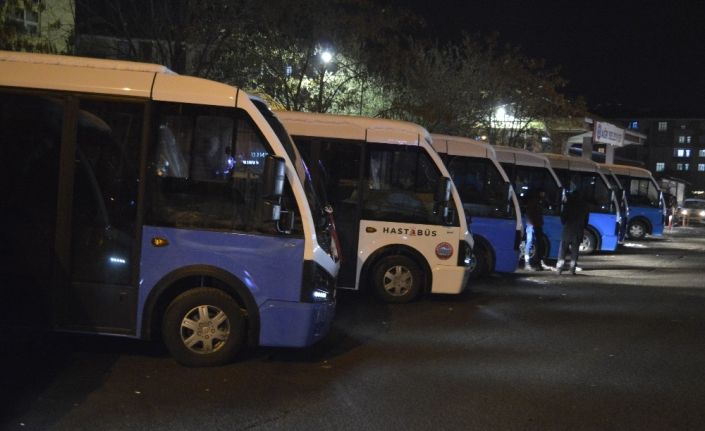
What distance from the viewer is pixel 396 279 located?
11.3 m

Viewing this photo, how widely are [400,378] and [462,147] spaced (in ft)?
25.4

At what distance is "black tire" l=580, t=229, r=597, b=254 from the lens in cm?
2094

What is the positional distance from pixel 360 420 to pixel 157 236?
2607mm

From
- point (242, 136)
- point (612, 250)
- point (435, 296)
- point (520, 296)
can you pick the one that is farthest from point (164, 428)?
point (612, 250)

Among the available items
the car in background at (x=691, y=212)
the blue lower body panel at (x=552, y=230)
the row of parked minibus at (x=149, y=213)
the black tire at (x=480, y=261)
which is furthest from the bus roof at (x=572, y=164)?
the car in background at (x=691, y=212)

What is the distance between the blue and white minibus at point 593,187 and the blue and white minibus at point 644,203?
6.35m

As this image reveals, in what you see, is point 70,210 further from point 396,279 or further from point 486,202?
point 486,202

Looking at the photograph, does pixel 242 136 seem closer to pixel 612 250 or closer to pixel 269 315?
pixel 269 315

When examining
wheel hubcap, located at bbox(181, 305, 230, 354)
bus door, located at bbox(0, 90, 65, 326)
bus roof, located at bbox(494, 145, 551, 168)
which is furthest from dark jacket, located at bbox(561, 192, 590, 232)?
bus door, located at bbox(0, 90, 65, 326)

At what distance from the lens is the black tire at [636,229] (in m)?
27.0

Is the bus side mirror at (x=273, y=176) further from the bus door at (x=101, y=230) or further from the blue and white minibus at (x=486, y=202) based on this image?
the blue and white minibus at (x=486, y=202)

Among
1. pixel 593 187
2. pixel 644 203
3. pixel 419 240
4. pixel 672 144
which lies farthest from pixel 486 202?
pixel 672 144

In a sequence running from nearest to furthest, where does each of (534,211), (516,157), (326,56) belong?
(534,211) < (516,157) < (326,56)

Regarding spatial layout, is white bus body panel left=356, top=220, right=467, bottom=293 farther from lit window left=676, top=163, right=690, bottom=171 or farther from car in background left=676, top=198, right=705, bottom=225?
lit window left=676, top=163, right=690, bottom=171
